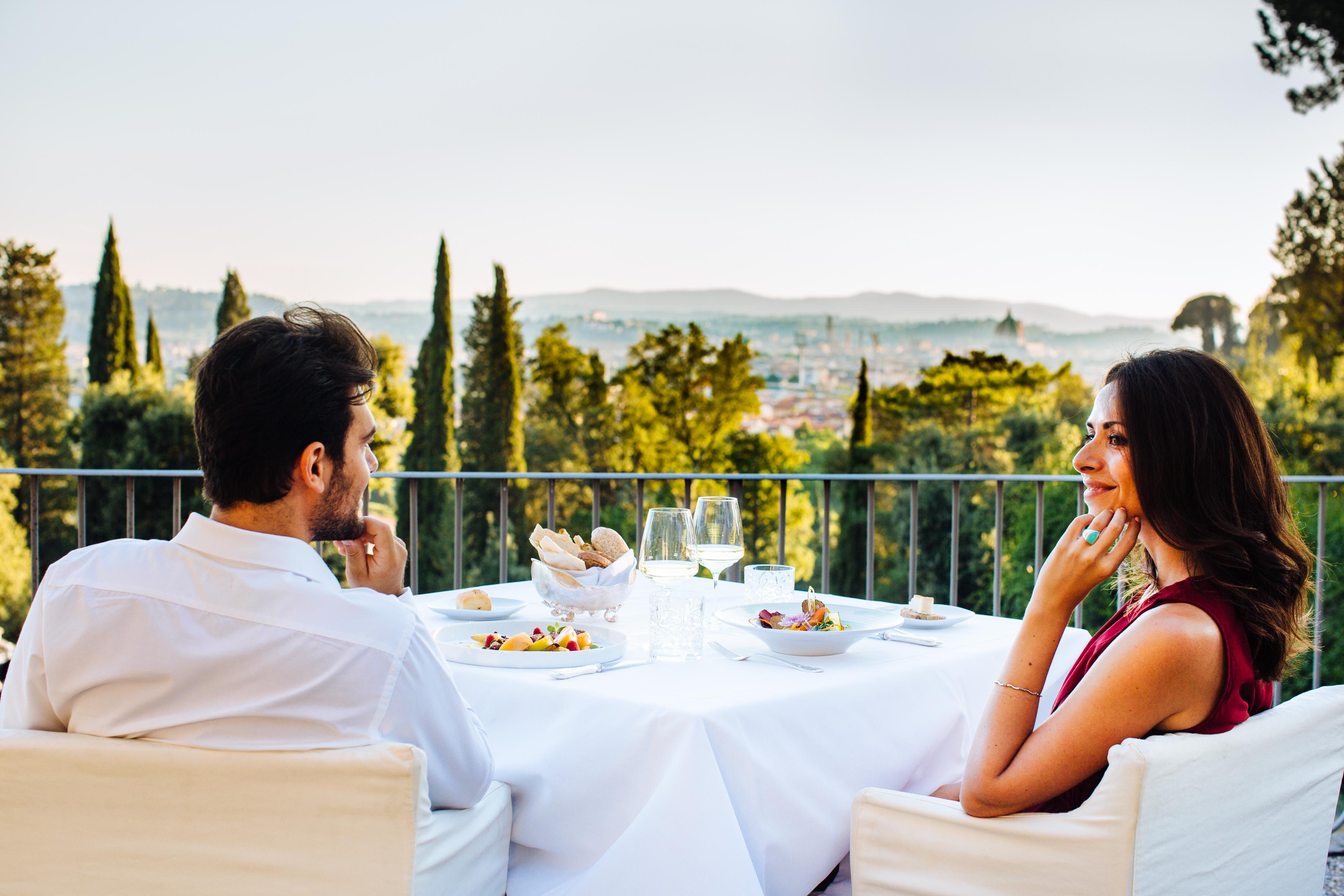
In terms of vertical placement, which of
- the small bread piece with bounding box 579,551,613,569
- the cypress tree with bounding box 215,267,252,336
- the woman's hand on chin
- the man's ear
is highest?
the cypress tree with bounding box 215,267,252,336

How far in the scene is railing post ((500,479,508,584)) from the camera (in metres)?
3.25

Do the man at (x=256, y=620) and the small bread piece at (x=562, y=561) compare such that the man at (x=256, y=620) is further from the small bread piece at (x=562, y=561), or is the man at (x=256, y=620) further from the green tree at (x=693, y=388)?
the green tree at (x=693, y=388)

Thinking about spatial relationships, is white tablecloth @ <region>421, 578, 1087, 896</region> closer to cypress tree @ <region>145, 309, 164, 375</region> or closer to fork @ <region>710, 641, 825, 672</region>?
fork @ <region>710, 641, 825, 672</region>

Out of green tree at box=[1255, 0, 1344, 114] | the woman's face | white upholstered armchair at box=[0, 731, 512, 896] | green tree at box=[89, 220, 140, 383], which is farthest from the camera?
green tree at box=[89, 220, 140, 383]

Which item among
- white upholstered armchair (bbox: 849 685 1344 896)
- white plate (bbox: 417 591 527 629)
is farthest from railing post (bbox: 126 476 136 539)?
white upholstered armchair (bbox: 849 685 1344 896)

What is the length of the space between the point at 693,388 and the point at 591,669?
2437 centimetres

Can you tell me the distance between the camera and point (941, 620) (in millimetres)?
1837

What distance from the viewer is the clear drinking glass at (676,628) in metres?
1.53

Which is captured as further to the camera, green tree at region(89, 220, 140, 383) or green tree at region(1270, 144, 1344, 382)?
green tree at region(89, 220, 140, 383)

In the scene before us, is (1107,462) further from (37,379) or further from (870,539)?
(37,379)

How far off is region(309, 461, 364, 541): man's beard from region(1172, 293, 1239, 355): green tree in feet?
77.9

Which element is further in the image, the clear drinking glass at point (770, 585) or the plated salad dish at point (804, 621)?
the clear drinking glass at point (770, 585)

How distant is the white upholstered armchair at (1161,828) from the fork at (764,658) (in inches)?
9.5

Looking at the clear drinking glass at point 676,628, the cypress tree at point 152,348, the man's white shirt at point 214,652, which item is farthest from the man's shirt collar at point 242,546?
the cypress tree at point 152,348
